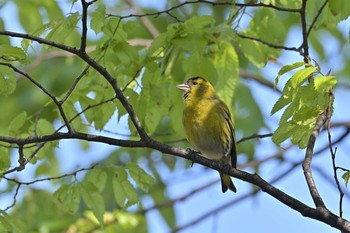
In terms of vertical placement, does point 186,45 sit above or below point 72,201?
above

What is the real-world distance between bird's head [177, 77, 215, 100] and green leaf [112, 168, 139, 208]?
3.75 ft

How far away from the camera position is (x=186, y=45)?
4.57m

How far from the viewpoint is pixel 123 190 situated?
4.90 m

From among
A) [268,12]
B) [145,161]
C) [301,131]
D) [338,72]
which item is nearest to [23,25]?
[145,161]

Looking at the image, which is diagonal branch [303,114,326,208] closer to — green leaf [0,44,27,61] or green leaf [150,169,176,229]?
green leaf [0,44,27,61]

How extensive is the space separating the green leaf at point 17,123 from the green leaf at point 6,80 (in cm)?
56

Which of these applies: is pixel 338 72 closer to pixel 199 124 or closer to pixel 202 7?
pixel 202 7

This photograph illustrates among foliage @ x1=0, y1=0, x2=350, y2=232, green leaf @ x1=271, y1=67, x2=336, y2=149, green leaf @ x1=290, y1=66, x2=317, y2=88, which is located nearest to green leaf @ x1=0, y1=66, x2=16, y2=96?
foliage @ x1=0, y1=0, x2=350, y2=232

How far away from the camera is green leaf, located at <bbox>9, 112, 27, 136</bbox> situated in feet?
15.6

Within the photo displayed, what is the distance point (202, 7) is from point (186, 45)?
424 centimetres

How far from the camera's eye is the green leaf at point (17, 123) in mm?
4762

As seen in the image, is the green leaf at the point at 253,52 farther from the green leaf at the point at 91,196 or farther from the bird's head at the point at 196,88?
the green leaf at the point at 91,196

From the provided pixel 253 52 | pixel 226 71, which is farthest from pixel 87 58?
pixel 253 52

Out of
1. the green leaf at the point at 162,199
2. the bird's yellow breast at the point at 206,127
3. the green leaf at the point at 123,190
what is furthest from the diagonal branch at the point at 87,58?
the green leaf at the point at 162,199
